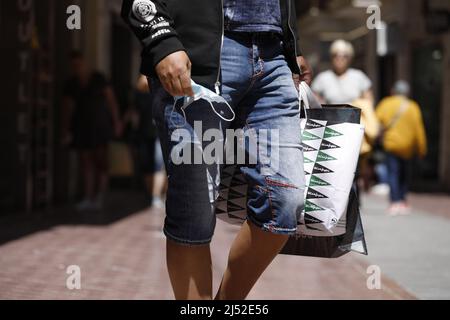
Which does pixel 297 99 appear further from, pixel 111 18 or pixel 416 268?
pixel 111 18

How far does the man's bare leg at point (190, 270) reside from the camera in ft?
9.99

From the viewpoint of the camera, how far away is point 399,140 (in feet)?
40.1

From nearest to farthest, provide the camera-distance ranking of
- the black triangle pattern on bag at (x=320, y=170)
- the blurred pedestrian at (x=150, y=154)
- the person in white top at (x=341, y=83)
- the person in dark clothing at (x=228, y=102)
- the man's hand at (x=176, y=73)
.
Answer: the man's hand at (x=176, y=73)
the person in dark clothing at (x=228, y=102)
the black triangle pattern on bag at (x=320, y=170)
the person in white top at (x=341, y=83)
the blurred pedestrian at (x=150, y=154)

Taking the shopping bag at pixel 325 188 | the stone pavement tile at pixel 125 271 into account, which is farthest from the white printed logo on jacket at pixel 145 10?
the stone pavement tile at pixel 125 271

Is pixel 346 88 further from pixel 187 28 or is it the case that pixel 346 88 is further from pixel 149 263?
pixel 187 28

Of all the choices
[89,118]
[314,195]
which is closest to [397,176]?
[89,118]

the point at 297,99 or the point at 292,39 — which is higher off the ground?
the point at 292,39

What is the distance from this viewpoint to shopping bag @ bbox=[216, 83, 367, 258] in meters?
3.27

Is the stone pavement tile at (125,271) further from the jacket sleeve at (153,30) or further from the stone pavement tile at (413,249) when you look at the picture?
the jacket sleeve at (153,30)

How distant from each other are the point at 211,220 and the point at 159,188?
8.31 meters

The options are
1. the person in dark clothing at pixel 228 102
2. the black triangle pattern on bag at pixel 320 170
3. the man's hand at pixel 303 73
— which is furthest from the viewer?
the man's hand at pixel 303 73

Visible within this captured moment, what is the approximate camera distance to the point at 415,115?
12.5 metres

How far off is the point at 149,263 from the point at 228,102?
3.58 m
